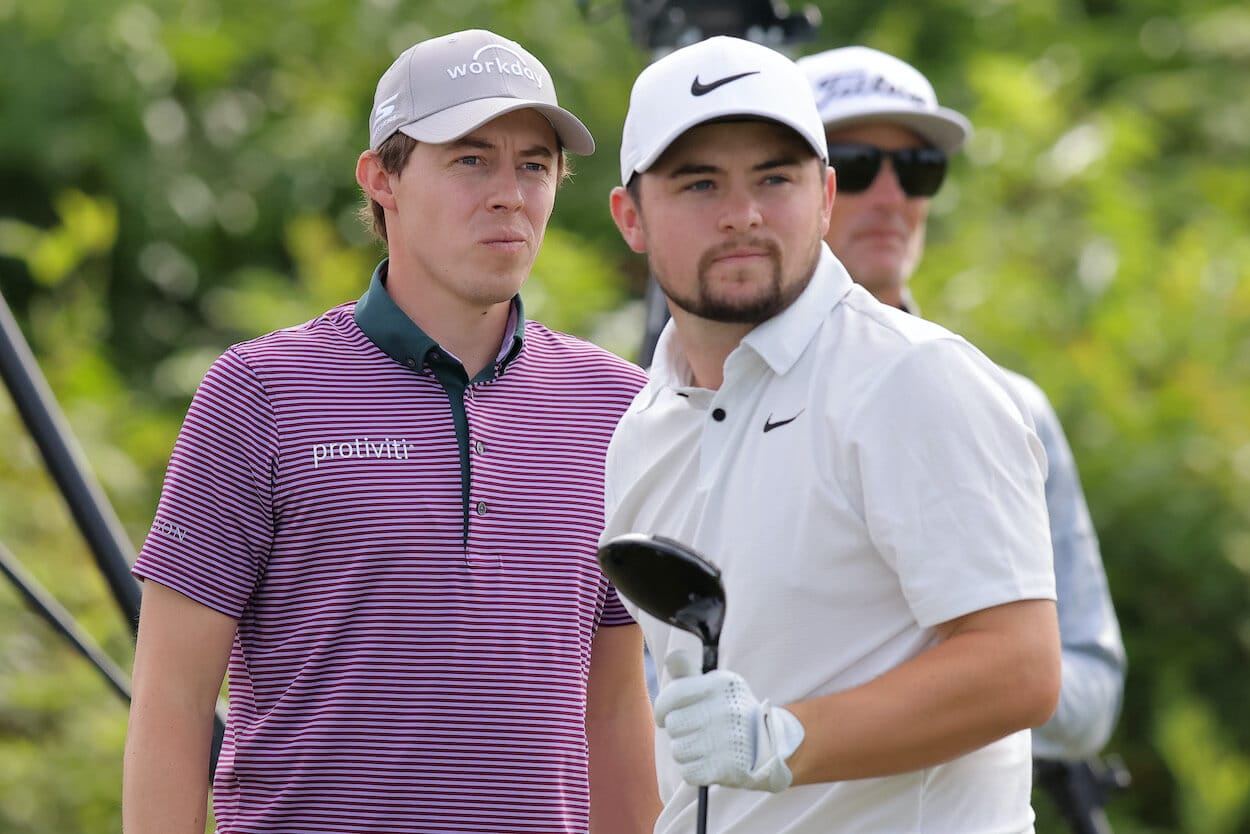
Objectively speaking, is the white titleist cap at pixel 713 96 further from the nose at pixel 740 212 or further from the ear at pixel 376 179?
the ear at pixel 376 179

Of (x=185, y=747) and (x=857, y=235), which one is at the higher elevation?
(x=857, y=235)

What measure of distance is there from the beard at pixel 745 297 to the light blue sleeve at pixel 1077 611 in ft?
4.91

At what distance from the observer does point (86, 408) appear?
6.12m

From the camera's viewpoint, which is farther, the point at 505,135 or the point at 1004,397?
the point at 505,135

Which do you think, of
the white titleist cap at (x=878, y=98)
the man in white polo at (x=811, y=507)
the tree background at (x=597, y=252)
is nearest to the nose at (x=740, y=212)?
the man in white polo at (x=811, y=507)

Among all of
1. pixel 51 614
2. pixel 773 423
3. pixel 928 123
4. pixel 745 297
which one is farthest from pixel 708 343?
pixel 928 123

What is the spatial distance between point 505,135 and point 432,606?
0.70 meters

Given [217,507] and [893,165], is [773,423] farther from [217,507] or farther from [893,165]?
[893,165]

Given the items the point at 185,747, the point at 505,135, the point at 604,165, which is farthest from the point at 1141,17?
the point at 185,747

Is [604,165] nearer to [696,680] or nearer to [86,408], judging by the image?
[86,408]

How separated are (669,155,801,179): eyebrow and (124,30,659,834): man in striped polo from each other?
456 mm

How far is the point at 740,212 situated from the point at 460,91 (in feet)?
2.04

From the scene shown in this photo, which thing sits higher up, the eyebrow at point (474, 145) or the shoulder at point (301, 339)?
the eyebrow at point (474, 145)

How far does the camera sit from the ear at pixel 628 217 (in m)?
2.47
